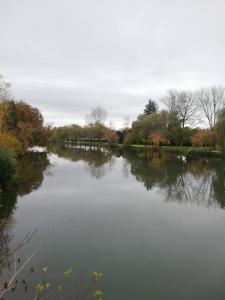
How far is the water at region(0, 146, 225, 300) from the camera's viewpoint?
5.07m

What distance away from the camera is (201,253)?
6.38m

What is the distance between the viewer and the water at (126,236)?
507 centimetres

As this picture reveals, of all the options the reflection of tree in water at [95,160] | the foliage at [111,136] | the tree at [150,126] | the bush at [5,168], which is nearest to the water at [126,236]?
the bush at [5,168]

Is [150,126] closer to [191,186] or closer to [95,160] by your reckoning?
[95,160]

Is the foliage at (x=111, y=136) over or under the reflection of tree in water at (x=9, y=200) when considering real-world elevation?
over

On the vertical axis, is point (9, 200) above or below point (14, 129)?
below

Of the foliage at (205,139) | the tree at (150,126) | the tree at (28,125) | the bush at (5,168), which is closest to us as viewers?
the bush at (5,168)

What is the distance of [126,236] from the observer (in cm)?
737

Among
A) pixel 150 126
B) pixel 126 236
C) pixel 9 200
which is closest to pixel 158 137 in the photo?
pixel 150 126

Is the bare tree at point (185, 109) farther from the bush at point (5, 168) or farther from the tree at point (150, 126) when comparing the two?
the bush at point (5, 168)

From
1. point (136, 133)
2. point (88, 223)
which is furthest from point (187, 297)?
point (136, 133)

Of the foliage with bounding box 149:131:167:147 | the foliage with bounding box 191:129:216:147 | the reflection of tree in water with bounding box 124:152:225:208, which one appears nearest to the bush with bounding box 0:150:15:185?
the reflection of tree in water with bounding box 124:152:225:208

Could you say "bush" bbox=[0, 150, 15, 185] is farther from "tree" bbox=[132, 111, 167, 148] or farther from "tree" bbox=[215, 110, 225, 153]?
"tree" bbox=[132, 111, 167, 148]

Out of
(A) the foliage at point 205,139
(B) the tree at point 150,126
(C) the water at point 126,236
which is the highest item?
(B) the tree at point 150,126
